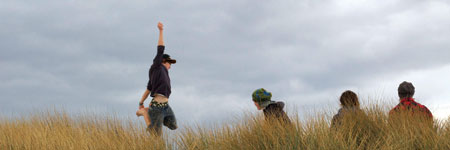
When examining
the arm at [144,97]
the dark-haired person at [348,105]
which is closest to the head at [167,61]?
the arm at [144,97]

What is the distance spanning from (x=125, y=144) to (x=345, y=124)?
3234 mm

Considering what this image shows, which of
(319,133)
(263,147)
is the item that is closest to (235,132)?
(263,147)

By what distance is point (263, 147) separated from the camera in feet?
19.9

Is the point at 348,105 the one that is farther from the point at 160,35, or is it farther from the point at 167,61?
the point at 160,35

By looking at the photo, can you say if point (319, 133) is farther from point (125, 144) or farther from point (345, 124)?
point (125, 144)

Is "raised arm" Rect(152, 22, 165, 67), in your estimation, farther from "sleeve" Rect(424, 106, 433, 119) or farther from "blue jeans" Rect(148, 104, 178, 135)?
"sleeve" Rect(424, 106, 433, 119)

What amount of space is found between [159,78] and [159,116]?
27.1 inches

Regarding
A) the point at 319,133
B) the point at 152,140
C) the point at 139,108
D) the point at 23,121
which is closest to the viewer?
the point at 319,133

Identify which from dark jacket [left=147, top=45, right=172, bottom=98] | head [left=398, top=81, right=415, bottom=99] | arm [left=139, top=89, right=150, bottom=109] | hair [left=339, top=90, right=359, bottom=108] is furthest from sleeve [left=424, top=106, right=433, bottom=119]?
arm [left=139, top=89, right=150, bottom=109]

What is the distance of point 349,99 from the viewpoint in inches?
299

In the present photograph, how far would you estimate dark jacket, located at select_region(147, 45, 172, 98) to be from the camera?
851 cm

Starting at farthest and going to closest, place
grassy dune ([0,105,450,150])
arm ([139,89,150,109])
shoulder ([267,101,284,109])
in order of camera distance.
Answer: arm ([139,89,150,109]) → shoulder ([267,101,284,109]) → grassy dune ([0,105,450,150])

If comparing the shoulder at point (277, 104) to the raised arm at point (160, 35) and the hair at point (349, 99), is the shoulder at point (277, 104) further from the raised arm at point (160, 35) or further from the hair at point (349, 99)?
the raised arm at point (160, 35)

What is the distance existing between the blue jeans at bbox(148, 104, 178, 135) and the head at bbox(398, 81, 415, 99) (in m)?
3.92
